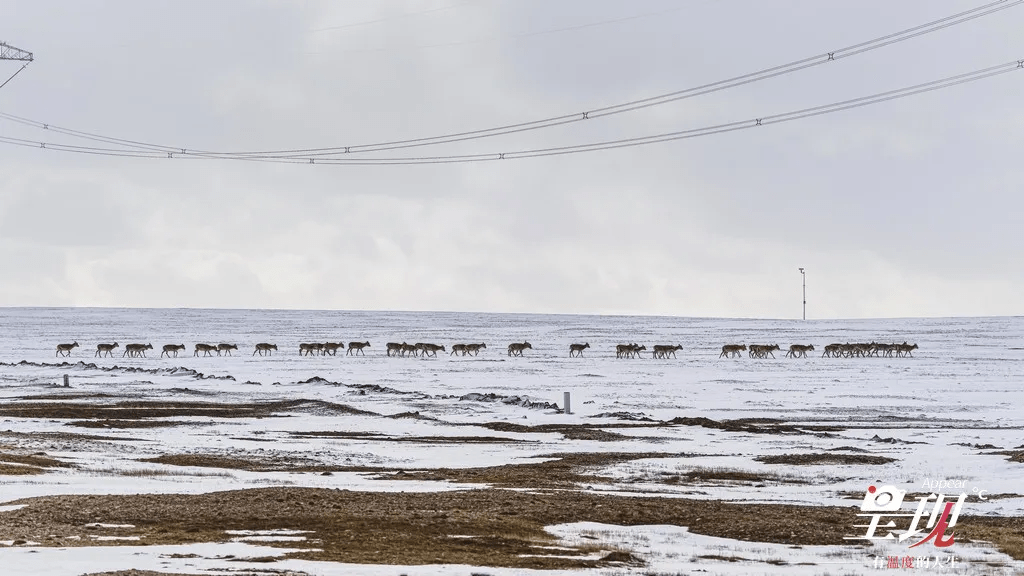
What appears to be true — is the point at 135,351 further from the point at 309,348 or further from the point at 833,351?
the point at 833,351

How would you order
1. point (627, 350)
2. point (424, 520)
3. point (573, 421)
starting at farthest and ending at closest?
point (627, 350) → point (573, 421) → point (424, 520)

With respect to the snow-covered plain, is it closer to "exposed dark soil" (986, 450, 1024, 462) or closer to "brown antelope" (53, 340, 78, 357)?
"exposed dark soil" (986, 450, 1024, 462)

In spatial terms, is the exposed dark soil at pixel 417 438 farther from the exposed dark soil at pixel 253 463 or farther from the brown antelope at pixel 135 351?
the brown antelope at pixel 135 351

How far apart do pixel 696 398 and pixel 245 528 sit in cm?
3117

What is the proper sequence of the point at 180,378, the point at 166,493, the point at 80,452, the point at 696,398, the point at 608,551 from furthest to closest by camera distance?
the point at 180,378, the point at 696,398, the point at 80,452, the point at 166,493, the point at 608,551

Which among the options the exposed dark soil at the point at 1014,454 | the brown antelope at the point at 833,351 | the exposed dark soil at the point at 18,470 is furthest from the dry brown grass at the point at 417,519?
the brown antelope at the point at 833,351

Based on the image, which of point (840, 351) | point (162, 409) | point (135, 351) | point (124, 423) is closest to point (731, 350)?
point (840, 351)

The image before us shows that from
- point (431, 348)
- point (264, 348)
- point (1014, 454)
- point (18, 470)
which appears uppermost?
point (264, 348)

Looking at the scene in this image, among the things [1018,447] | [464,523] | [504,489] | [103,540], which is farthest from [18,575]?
[1018,447]

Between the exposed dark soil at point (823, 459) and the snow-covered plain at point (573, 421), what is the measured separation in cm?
42

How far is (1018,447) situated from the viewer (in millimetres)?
25391

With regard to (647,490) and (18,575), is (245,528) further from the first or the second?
(647,490)

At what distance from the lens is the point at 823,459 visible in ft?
79.8

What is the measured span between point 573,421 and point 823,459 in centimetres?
1111
